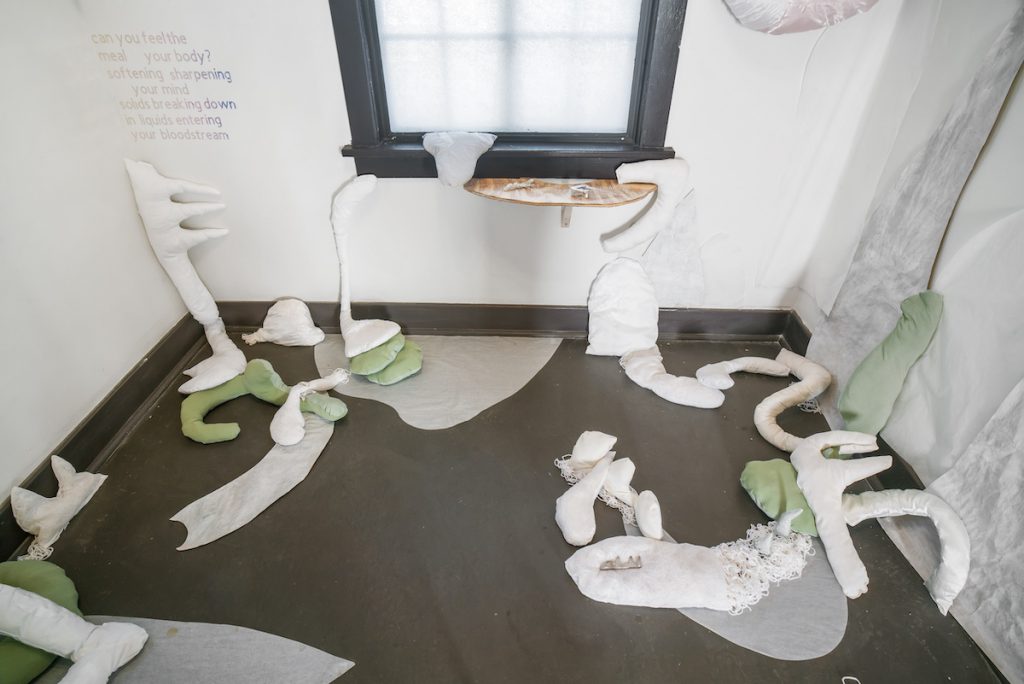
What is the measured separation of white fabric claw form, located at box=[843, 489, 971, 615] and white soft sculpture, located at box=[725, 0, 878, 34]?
1200 mm

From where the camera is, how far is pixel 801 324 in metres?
1.96

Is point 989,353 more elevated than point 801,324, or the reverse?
point 989,353

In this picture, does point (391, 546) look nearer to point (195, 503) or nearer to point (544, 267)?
point (195, 503)

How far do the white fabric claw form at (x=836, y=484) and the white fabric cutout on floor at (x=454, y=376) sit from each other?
2.89 feet

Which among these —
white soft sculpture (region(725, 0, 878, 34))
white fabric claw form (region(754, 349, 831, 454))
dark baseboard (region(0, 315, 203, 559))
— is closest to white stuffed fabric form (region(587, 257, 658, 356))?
white fabric claw form (region(754, 349, 831, 454))

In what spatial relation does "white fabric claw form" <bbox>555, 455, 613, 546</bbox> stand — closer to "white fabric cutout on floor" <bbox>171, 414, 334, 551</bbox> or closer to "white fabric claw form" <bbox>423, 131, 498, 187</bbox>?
"white fabric cutout on floor" <bbox>171, 414, 334, 551</bbox>

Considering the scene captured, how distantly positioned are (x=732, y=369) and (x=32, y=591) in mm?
1971

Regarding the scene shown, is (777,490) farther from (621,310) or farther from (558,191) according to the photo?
(558,191)

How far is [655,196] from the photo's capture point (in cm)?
179

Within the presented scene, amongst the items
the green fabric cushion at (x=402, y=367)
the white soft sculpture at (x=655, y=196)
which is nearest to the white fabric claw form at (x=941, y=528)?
the white soft sculpture at (x=655, y=196)

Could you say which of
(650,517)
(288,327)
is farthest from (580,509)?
(288,327)

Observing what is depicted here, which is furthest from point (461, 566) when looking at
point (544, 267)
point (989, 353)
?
point (989, 353)

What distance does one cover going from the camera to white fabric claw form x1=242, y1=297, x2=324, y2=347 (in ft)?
6.50

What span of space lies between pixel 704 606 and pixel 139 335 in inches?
73.5
